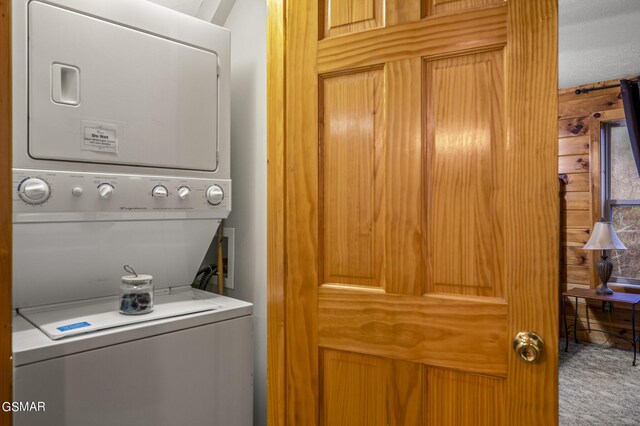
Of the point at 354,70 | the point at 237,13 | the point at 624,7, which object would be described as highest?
the point at 624,7

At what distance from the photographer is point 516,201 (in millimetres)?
1009

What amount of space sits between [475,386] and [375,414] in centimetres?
30

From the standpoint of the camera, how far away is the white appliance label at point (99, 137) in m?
1.25

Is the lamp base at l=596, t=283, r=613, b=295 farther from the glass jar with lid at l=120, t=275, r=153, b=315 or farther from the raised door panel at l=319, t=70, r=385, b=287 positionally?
the glass jar with lid at l=120, t=275, r=153, b=315

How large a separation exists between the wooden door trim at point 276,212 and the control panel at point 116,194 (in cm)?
30

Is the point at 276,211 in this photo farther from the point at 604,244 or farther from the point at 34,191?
the point at 604,244

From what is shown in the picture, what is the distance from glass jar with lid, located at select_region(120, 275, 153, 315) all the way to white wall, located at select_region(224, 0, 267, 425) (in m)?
0.49

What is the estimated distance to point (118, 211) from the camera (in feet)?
4.36

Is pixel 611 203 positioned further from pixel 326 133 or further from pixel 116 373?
pixel 116 373

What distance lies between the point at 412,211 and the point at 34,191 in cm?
Result: 103

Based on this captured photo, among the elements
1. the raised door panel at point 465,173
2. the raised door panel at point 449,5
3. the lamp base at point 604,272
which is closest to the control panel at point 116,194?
the raised door panel at point 465,173

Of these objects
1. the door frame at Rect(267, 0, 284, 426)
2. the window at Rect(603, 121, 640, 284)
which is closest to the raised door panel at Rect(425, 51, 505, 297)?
the door frame at Rect(267, 0, 284, 426)

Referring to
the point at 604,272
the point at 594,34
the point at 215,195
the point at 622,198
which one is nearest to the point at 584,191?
the point at 622,198

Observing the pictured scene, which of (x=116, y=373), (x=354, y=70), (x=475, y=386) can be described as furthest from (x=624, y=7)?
(x=116, y=373)
